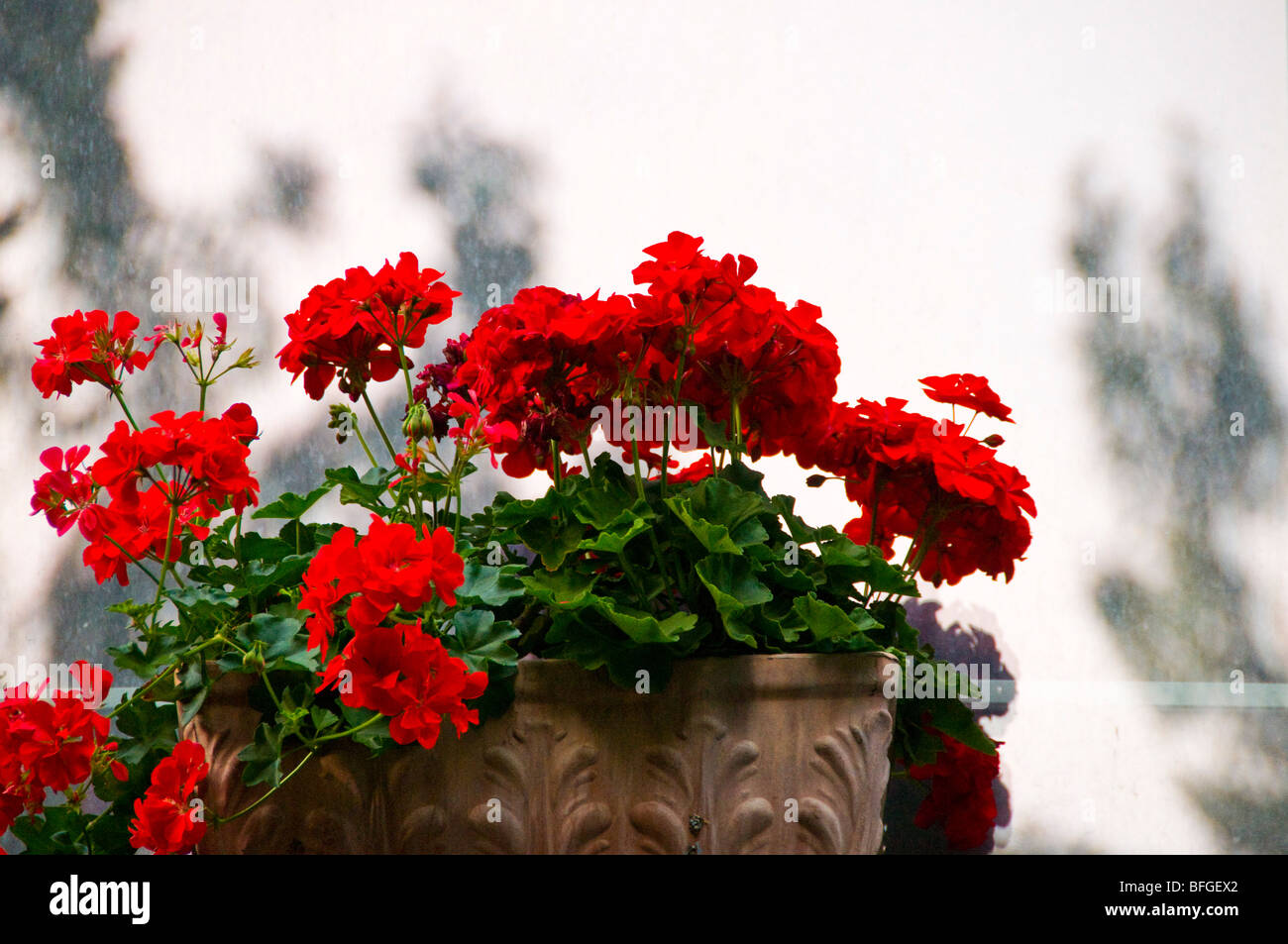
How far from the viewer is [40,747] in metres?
0.83

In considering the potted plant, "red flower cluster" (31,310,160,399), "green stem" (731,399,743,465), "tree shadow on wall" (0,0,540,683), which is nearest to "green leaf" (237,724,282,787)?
the potted plant

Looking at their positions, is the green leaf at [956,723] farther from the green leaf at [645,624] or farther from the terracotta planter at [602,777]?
the green leaf at [645,624]

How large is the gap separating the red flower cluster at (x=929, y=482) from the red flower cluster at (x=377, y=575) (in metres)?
0.40

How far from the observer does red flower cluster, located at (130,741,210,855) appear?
79 cm

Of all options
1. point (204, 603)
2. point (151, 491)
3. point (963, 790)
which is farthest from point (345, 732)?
point (963, 790)

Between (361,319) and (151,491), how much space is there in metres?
0.23

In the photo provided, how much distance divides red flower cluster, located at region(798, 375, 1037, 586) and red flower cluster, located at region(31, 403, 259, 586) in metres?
0.51

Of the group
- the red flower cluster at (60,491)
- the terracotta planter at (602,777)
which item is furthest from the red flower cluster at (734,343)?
the red flower cluster at (60,491)

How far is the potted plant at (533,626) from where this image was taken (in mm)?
819

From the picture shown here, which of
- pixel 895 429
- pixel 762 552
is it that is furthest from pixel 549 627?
pixel 895 429

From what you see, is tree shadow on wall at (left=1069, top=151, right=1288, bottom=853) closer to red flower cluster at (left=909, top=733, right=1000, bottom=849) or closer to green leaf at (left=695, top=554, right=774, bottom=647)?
red flower cluster at (left=909, top=733, right=1000, bottom=849)

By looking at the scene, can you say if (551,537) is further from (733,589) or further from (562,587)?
(733,589)
